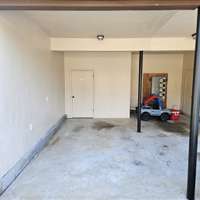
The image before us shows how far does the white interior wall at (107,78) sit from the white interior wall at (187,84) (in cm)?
247

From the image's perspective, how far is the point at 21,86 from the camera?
3.40 metres

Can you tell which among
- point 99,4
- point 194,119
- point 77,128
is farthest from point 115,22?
point 77,128

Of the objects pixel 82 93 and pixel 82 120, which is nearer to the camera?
pixel 82 120

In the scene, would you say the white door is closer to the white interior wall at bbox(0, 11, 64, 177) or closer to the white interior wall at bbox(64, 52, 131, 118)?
the white interior wall at bbox(64, 52, 131, 118)

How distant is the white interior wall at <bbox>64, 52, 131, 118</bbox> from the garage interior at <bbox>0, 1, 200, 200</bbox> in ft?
0.12

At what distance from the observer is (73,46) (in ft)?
18.1

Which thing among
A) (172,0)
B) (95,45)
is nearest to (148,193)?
(172,0)

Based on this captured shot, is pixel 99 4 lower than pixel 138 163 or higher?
higher

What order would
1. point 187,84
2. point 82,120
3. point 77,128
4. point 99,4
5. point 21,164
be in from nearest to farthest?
point 99,4 < point 21,164 < point 77,128 < point 82,120 < point 187,84

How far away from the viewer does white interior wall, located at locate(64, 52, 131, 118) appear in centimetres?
744

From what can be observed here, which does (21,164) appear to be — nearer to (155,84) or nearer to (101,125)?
(101,125)

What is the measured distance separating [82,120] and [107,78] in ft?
6.17

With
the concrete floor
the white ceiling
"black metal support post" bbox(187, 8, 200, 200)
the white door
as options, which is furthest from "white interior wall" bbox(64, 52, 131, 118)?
"black metal support post" bbox(187, 8, 200, 200)

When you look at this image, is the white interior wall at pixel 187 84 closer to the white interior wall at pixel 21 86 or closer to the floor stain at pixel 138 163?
the floor stain at pixel 138 163
